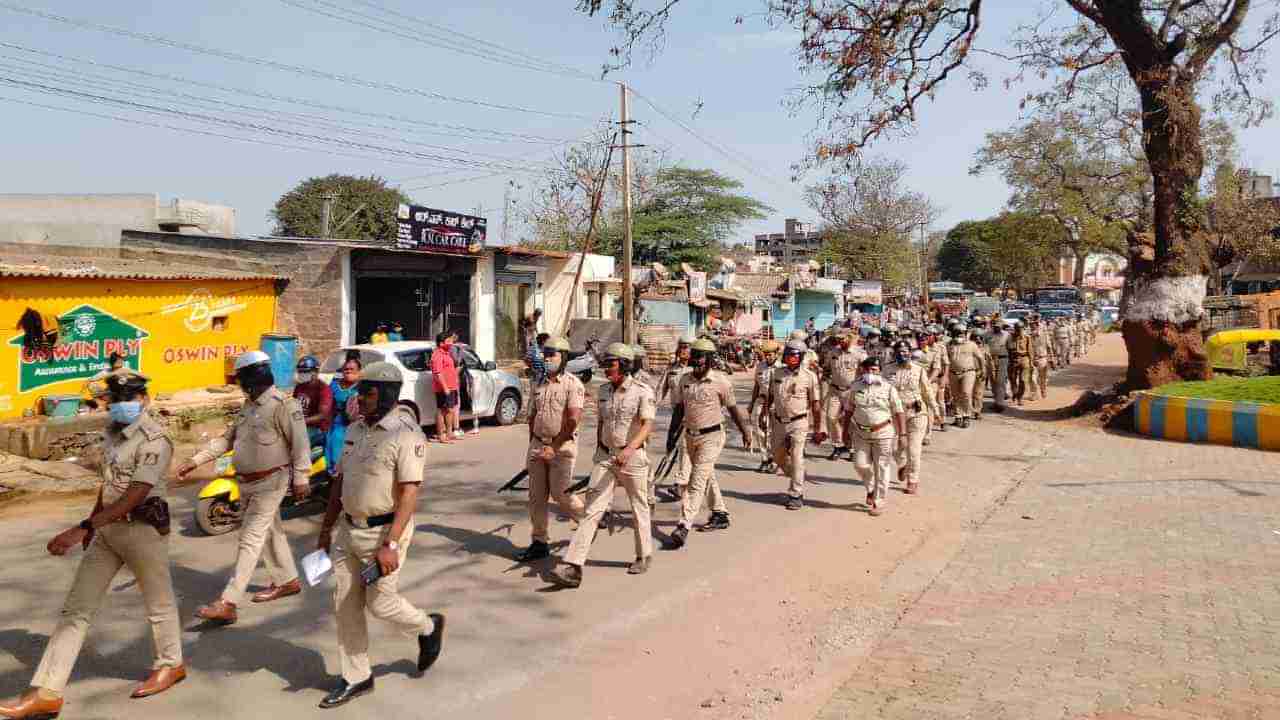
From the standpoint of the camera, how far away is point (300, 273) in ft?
56.0


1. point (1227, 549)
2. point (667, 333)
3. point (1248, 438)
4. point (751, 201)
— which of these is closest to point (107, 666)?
point (1227, 549)

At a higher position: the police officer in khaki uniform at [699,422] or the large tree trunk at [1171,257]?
the large tree trunk at [1171,257]

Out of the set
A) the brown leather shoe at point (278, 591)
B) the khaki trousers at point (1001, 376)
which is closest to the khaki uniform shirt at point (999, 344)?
the khaki trousers at point (1001, 376)

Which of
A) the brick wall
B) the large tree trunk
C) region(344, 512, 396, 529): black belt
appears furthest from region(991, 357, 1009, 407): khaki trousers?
region(344, 512, 396, 529): black belt

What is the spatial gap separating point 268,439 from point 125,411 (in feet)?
3.87

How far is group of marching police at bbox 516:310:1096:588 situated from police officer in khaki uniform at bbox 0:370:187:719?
247 centimetres

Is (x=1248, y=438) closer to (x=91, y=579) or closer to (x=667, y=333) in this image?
(x=91, y=579)

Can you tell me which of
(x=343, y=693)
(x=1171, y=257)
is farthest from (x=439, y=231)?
(x=343, y=693)

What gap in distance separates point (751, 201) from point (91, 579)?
138 feet

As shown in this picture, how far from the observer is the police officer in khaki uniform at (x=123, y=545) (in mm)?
4043

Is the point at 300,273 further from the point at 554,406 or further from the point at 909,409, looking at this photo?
the point at 909,409

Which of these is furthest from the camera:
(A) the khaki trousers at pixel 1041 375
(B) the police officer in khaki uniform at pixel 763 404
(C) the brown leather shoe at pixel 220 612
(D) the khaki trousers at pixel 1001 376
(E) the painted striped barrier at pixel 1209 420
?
(A) the khaki trousers at pixel 1041 375

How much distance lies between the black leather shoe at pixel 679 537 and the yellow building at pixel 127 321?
10.3m

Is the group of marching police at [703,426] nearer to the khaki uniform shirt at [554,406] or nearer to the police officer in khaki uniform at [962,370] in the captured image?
the khaki uniform shirt at [554,406]
